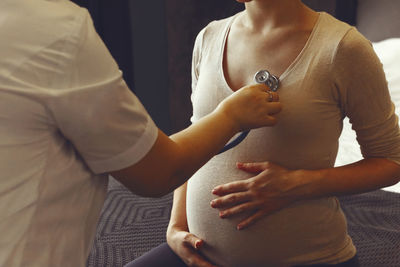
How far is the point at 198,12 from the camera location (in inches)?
112

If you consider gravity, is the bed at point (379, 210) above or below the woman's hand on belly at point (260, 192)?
below

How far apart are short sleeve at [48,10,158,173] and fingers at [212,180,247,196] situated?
1.17 feet

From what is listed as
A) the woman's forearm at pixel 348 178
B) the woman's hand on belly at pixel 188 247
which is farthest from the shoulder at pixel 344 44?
the woman's hand on belly at pixel 188 247

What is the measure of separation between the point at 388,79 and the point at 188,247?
169 cm

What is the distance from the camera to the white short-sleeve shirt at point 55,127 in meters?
0.54

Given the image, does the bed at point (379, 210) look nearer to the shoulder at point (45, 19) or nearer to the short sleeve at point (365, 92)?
the short sleeve at point (365, 92)

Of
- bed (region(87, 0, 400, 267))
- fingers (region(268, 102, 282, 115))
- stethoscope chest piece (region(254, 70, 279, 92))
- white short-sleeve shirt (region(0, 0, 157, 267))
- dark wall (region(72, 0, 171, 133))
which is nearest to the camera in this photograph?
white short-sleeve shirt (region(0, 0, 157, 267))

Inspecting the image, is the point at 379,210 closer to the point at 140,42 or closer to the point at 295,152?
the point at 295,152

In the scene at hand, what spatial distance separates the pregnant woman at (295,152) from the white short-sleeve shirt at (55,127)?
0.37 m

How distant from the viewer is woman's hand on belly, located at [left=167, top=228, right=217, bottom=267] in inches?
38.6

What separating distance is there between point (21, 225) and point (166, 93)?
2.37m

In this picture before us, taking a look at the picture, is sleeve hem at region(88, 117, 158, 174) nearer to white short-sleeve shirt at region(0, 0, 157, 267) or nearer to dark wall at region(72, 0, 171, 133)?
white short-sleeve shirt at region(0, 0, 157, 267)

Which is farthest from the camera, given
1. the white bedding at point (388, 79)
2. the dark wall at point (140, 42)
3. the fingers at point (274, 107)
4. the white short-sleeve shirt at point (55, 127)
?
the dark wall at point (140, 42)

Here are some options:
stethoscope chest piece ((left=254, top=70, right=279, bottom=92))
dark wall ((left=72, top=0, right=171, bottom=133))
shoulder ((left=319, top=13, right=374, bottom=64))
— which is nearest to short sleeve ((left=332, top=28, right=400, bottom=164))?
shoulder ((left=319, top=13, right=374, bottom=64))
